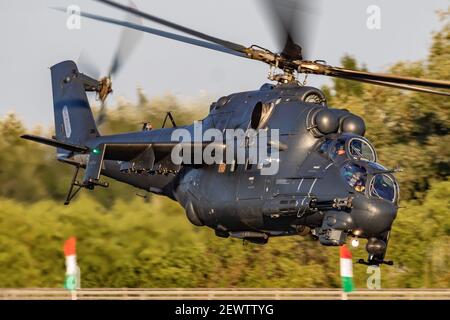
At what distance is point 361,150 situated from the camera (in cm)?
2206

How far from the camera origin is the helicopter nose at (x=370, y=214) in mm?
21156

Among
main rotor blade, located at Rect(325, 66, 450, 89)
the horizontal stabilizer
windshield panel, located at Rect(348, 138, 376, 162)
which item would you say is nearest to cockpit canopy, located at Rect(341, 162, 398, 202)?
windshield panel, located at Rect(348, 138, 376, 162)

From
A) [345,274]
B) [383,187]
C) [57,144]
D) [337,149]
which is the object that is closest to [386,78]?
[337,149]

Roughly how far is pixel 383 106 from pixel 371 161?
20689 mm

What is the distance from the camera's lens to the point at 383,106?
139 ft

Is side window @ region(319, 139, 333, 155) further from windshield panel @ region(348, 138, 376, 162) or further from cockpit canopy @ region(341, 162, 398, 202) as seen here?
cockpit canopy @ region(341, 162, 398, 202)

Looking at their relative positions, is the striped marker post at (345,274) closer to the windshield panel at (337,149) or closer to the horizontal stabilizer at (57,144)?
the windshield panel at (337,149)

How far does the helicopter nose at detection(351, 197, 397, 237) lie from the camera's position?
2116 cm

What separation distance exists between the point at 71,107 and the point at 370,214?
11863mm

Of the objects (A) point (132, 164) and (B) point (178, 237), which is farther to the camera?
(B) point (178, 237)

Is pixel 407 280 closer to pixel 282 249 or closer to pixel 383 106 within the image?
pixel 282 249

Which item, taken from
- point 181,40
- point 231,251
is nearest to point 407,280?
point 231,251

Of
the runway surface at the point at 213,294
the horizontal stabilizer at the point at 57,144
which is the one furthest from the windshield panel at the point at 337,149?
the horizontal stabilizer at the point at 57,144
